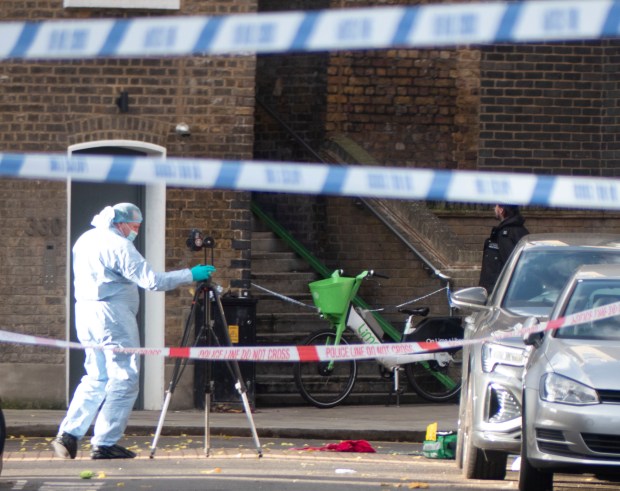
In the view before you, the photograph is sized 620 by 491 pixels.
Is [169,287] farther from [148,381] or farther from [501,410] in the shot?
[148,381]

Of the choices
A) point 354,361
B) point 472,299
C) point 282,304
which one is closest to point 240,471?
point 472,299

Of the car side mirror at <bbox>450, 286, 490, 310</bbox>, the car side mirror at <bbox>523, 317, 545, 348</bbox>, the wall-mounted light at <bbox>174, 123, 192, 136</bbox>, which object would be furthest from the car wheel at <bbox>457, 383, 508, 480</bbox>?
the wall-mounted light at <bbox>174, 123, 192, 136</bbox>

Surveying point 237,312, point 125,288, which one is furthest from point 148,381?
point 125,288

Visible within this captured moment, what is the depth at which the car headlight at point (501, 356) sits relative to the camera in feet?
32.1

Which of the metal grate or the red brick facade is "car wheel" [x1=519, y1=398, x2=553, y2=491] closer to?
the metal grate

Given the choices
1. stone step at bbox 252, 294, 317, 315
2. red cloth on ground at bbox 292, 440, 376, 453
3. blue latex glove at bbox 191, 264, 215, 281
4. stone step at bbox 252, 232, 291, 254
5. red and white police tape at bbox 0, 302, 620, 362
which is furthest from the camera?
stone step at bbox 252, 232, 291, 254

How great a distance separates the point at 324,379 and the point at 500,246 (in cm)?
306

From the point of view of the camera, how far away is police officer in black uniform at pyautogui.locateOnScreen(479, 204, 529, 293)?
1391 cm

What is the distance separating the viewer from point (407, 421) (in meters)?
14.6

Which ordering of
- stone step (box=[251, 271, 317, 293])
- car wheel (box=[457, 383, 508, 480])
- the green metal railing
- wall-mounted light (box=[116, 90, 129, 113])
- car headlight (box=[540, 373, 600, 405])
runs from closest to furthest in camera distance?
1. car headlight (box=[540, 373, 600, 405])
2. car wheel (box=[457, 383, 508, 480])
3. wall-mounted light (box=[116, 90, 129, 113])
4. the green metal railing
5. stone step (box=[251, 271, 317, 293])

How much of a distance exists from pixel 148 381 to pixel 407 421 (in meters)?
3.04

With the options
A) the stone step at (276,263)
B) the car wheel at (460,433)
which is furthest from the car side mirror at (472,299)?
the stone step at (276,263)

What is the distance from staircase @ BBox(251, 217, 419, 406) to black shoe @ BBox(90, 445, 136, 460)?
186 inches

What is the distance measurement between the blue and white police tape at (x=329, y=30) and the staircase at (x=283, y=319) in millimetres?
8226
